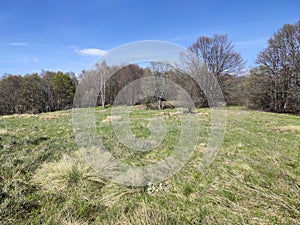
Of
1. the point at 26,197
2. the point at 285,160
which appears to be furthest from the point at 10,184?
the point at 285,160

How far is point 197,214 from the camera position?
2.20m

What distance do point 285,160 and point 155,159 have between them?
2.98 metres

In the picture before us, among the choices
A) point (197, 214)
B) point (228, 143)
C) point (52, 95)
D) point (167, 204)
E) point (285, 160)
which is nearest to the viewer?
point (197, 214)

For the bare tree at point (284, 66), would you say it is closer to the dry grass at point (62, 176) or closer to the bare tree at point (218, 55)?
the bare tree at point (218, 55)

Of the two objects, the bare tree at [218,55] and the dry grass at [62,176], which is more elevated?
the bare tree at [218,55]

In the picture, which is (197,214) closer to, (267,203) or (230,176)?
(267,203)

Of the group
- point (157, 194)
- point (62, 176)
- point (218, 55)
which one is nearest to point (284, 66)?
point (218, 55)

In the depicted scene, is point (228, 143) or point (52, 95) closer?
point (228, 143)

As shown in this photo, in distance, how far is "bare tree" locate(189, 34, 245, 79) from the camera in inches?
821

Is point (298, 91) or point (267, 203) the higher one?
point (298, 91)

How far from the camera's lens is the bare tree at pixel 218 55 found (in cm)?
2086

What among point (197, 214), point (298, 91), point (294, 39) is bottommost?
point (197, 214)

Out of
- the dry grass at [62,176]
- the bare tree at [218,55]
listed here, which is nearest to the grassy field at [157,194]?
the dry grass at [62,176]

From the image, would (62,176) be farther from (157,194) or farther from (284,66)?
(284,66)
